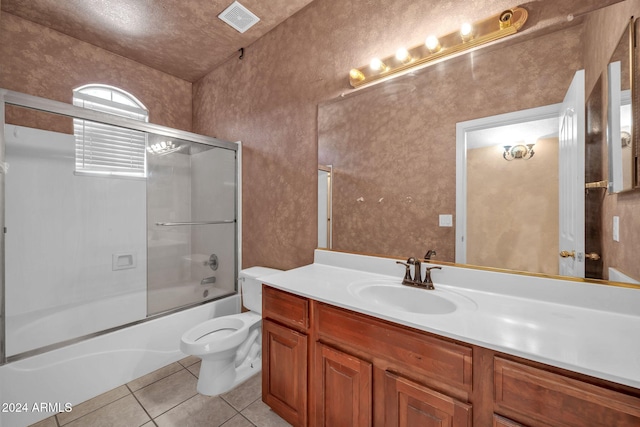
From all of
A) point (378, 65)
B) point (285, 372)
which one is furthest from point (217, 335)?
point (378, 65)

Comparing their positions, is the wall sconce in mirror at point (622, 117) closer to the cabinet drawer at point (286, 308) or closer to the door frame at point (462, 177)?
the door frame at point (462, 177)

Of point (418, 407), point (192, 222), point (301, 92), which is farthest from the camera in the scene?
point (192, 222)

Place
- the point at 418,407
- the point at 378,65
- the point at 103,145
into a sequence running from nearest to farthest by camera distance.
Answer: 1. the point at 418,407
2. the point at 378,65
3. the point at 103,145

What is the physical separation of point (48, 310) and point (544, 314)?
322 centimetres

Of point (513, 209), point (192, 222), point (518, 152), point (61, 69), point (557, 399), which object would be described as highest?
point (61, 69)

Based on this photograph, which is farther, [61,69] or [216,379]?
[61,69]

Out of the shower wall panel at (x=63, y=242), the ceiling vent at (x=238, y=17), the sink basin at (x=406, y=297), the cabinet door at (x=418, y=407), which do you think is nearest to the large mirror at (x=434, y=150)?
the sink basin at (x=406, y=297)

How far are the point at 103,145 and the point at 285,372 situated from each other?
2398 millimetres

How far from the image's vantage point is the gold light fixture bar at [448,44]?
3.94 feet

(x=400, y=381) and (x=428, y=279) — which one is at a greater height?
(x=428, y=279)

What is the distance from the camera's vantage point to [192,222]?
2611 mm

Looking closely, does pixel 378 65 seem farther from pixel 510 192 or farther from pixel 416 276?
pixel 416 276

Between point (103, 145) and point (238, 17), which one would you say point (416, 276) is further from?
point (103, 145)

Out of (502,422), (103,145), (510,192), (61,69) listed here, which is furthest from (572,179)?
(61,69)
